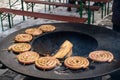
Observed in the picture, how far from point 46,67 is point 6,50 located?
2.84 ft

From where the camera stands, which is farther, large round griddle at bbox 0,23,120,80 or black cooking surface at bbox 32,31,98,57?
black cooking surface at bbox 32,31,98,57

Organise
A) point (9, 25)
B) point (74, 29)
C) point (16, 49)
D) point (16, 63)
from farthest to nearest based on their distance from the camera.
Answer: point (9, 25) → point (74, 29) → point (16, 49) → point (16, 63)

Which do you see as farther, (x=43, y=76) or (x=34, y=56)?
(x=34, y=56)

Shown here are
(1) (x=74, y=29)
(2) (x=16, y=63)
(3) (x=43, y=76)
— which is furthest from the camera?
(1) (x=74, y=29)

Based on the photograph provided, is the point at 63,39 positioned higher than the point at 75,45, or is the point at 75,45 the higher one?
the point at 63,39

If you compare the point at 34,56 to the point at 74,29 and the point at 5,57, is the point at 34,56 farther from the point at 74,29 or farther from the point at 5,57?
the point at 74,29

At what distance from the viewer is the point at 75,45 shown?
179 inches

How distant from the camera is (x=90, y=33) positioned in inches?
164

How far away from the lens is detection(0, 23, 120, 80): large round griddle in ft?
10.1

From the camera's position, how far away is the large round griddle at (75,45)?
10.1ft

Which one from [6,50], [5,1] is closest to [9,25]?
[5,1]

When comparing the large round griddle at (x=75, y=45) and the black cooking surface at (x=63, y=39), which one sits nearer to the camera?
the large round griddle at (x=75, y=45)

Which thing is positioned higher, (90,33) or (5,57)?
(90,33)

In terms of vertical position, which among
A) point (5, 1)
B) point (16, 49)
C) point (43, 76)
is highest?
point (5, 1)
